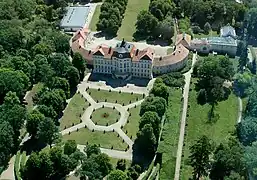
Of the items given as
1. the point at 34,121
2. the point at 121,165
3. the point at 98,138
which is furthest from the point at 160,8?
the point at 121,165

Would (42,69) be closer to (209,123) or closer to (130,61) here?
(130,61)

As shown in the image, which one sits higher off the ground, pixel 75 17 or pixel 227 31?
pixel 227 31

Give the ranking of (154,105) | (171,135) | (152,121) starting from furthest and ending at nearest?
(154,105), (171,135), (152,121)

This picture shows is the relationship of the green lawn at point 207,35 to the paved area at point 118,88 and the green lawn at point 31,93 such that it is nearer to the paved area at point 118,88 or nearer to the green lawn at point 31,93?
the paved area at point 118,88

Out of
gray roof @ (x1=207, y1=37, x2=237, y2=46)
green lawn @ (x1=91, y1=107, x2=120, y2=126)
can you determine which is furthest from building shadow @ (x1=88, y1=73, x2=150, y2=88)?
gray roof @ (x1=207, y1=37, x2=237, y2=46)

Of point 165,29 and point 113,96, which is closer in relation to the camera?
point 113,96

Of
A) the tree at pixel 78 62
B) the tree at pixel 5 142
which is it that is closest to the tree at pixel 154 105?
the tree at pixel 78 62

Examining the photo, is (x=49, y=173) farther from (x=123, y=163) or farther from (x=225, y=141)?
(x=225, y=141)

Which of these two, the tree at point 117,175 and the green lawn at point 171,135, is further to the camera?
the green lawn at point 171,135
